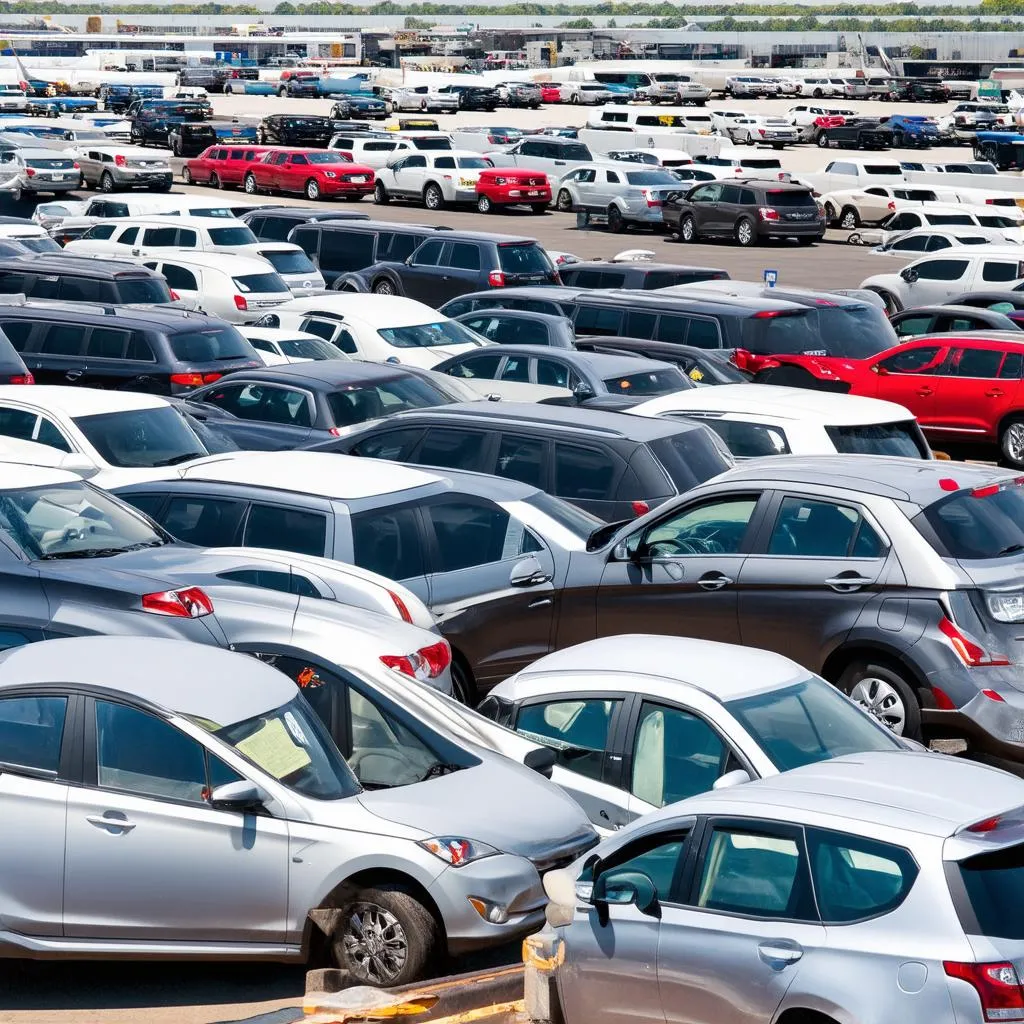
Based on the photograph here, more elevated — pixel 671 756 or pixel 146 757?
pixel 146 757

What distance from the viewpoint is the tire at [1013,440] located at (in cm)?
1962

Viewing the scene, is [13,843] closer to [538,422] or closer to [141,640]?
[141,640]

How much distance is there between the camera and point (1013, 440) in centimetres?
1969

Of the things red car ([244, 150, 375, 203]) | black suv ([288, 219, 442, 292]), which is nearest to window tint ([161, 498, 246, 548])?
black suv ([288, 219, 442, 292])

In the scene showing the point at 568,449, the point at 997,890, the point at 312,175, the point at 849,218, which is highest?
the point at 997,890

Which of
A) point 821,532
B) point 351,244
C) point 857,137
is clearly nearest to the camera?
point 821,532

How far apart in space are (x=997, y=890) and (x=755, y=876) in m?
0.84

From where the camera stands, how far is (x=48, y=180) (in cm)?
4453

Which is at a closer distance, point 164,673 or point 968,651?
point 164,673

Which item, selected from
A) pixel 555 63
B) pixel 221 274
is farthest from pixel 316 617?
pixel 555 63

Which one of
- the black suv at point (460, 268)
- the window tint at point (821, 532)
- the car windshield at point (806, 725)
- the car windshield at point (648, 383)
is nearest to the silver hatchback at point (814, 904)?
the car windshield at point (806, 725)

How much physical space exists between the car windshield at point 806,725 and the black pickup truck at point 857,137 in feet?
202

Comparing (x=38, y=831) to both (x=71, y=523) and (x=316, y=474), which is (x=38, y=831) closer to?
(x=71, y=523)

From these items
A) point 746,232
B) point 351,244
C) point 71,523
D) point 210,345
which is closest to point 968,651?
point 71,523
